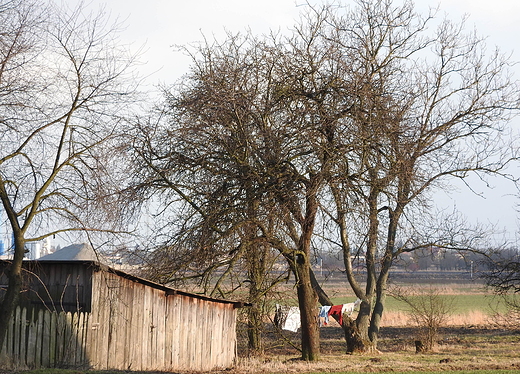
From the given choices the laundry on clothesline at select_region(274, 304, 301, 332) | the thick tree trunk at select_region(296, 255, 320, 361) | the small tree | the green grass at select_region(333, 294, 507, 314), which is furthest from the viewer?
the green grass at select_region(333, 294, 507, 314)

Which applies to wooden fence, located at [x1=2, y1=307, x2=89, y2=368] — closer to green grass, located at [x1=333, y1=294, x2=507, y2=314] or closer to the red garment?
the red garment

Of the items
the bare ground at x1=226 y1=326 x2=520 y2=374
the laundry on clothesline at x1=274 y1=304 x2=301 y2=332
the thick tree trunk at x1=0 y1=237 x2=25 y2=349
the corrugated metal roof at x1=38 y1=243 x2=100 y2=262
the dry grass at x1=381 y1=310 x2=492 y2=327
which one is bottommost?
the bare ground at x1=226 y1=326 x2=520 y2=374

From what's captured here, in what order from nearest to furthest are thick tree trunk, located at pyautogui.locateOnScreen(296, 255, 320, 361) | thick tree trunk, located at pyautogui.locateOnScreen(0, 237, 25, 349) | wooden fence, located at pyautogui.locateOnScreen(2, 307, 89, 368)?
thick tree trunk, located at pyautogui.locateOnScreen(0, 237, 25, 349)
wooden fence, located at pyautogui.locateOnScreen(2, 307, 89, 368)
thick tree trunk, located at pyautogui.locateOnScreen(296, 255, 320, 361)

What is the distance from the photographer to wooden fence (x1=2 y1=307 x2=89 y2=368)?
1254 centimetres

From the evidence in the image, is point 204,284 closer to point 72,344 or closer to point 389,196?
point 72,344

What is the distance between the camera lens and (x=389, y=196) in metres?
15.2

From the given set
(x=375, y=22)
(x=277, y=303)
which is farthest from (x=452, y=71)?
(x=277, y=303)

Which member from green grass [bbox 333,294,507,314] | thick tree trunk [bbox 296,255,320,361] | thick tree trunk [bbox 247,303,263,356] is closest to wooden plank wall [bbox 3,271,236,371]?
thick tree trunk [bbox 247,303,263,356]

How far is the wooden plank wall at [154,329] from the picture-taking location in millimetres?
13562

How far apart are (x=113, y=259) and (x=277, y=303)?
522 cm

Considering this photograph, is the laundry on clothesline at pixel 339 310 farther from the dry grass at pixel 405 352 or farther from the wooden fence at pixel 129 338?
the wooden fence at pixel 129 338

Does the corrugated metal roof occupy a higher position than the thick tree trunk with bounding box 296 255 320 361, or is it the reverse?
the corrugated metal roof

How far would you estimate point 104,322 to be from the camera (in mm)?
13594

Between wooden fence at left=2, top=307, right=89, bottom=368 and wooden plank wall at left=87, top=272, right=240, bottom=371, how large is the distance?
353 mm
